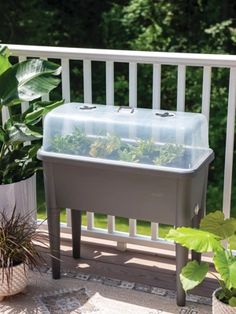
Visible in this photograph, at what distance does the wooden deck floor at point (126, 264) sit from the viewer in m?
3.33

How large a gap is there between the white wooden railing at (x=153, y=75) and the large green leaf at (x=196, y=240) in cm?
74

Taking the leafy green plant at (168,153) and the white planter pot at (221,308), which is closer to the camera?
the white planter pot at (221,308)

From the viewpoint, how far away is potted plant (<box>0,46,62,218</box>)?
3139mm

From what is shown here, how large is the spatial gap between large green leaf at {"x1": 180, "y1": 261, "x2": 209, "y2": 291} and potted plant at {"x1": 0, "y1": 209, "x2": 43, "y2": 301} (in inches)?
32.4

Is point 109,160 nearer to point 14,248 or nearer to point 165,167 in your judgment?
point 165,167

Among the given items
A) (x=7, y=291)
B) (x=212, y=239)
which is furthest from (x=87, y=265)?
(x=212, y=239)

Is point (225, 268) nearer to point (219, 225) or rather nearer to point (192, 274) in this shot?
point (192, 274)

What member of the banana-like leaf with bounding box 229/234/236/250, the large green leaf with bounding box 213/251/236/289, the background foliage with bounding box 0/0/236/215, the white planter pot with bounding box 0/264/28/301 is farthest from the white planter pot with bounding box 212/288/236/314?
the background foliage with bounding box 0/0/236/215

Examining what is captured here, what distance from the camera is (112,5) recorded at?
7.59m

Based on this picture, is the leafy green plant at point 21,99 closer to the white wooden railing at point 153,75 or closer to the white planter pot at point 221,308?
the white wooden railing at point 153,75

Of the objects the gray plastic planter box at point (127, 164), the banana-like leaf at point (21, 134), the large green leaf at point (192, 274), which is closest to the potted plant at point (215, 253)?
the large green leaf at point (192, 274)

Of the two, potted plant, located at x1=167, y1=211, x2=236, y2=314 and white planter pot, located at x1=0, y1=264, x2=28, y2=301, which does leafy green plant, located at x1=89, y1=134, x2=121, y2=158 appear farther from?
white planter pot, located at x1=0, y1=264, x2=28, y2=301

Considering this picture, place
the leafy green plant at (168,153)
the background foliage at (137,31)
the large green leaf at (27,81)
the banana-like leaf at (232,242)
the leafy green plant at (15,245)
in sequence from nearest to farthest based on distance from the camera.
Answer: the banana-like leaf at (232,242) → the leafy green plant at (168,153) → the leafy green plant at (15,245) → the large green leaf at (27,81) → the background foliage at (137,31)

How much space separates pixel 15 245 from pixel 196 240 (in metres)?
0.97
